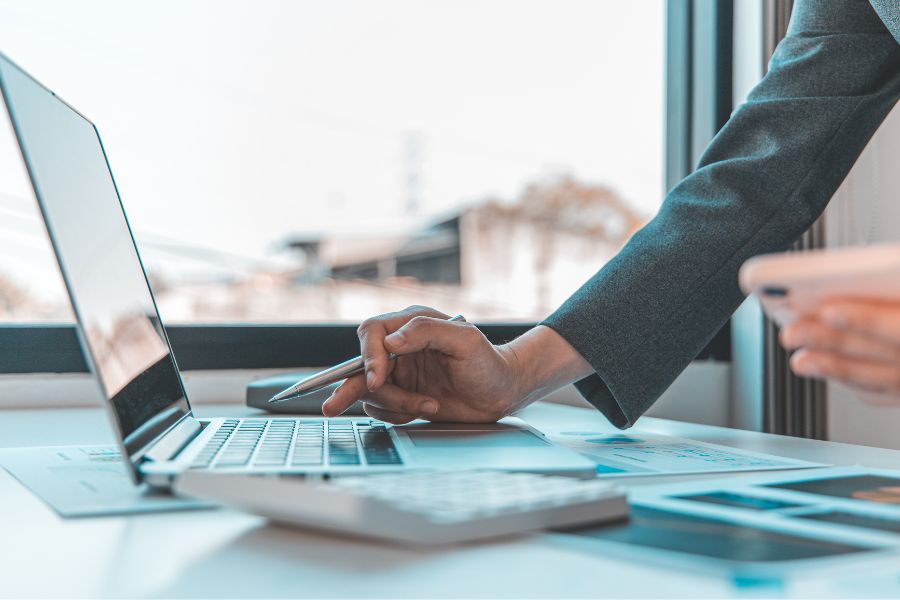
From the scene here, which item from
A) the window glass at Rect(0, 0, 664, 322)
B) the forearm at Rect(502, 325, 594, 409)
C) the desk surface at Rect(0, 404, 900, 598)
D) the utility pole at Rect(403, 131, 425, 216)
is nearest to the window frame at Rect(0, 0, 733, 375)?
the window glass at Rect(0, 0, 664, 322)

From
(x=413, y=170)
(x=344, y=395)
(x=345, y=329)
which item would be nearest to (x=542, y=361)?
(x=344, y=395)

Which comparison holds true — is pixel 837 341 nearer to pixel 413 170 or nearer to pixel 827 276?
pixel 827 276

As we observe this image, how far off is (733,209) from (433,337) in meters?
0.37

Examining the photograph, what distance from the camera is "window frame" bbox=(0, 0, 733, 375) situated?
4.21 ft

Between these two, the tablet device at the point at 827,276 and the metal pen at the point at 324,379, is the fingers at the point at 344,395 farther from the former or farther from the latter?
the tablet device at the point at 827,276

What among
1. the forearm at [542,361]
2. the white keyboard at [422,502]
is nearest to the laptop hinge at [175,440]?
the white keyboard at [422,502]

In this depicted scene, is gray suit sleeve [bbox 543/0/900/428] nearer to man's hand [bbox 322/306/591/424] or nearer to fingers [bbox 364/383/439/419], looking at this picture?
man's hand [bbox 322/306/591/424]

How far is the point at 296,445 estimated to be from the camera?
649 mm

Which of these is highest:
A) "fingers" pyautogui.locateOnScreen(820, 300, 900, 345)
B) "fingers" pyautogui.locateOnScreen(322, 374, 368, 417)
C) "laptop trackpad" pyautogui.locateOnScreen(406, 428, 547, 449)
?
"fingers" pyautogui.locateOnScreen(820, 300, 900, 345)

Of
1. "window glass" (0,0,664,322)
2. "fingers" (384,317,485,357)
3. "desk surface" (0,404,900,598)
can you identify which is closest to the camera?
"desk surface" (0,404,900,598)

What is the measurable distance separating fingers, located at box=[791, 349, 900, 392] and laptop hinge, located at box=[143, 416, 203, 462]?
0.41m

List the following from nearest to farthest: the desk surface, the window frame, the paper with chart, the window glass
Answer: the desk surface, the paper with chart, the window frame, the window glass

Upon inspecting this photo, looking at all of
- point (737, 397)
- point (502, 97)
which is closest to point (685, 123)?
point (737, 397)

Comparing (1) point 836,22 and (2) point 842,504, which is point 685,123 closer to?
(1) point 836,22
